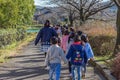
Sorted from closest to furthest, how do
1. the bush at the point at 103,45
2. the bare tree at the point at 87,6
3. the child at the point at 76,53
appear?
the child at the point at 76,53, the bush at the point at 103,45, the bare tree at the point at 87,6

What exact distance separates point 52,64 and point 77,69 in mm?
718

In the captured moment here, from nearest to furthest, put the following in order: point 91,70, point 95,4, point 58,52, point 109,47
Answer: point 58,52, point 91,70, point 109,47, point 95,4

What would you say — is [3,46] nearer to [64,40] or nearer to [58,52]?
[64,40]

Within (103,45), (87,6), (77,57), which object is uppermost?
(87,6)

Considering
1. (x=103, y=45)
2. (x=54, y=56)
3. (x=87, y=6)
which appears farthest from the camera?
(x=87, y=6)

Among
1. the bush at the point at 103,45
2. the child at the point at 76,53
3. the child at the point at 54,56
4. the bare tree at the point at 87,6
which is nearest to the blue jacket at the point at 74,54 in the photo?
the child at the point at 76,53

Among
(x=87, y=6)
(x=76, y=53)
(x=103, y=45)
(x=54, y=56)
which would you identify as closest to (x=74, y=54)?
(x=76, y=53)

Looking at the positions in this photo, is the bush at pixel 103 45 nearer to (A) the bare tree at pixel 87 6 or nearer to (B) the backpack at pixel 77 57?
(B) the backpack at pixel 77 57

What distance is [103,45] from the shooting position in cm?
1922

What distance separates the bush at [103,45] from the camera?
1927cm

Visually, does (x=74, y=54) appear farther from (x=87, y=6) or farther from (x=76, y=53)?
(x=87, y=6)

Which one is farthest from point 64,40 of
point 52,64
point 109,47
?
point 52,64

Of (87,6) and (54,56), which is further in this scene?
(87,6)

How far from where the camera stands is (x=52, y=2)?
164 feet
